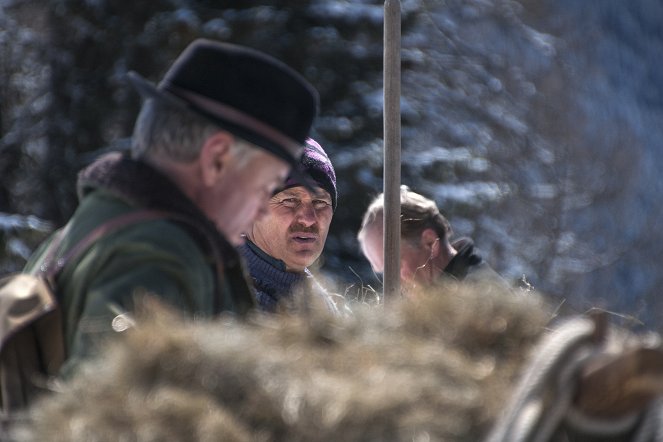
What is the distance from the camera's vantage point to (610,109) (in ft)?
46.3

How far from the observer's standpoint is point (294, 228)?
4.03 meters

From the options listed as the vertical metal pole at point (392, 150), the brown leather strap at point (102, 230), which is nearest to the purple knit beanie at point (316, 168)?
the vertical metal pole at point (392, 150)

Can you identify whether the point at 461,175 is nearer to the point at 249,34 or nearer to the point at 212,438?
the point at 249,34

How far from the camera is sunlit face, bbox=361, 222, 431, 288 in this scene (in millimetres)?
4023

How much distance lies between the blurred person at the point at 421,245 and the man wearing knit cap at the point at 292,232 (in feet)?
0.58

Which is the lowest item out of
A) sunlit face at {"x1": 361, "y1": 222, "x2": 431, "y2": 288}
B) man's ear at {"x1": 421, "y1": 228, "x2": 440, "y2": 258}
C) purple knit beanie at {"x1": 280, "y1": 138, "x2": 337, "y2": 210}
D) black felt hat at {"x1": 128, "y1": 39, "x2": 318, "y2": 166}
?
sunlit face at {"x1": 361, "y1": 222, "x2": 431, "y2": 288}

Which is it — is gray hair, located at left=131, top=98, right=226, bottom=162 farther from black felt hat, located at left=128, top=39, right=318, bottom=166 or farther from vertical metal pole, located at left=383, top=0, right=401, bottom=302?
vertical metal pole, located at left=383, top=0, right=401, bottom=302

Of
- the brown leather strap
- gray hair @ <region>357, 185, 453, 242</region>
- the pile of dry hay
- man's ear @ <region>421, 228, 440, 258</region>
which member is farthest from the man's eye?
the pile of dry hay

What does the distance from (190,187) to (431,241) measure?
6.93ft

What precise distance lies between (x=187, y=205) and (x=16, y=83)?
30.7 feet

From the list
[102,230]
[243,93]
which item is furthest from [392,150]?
[102,230]

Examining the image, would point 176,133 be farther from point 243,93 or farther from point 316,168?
point 316,168

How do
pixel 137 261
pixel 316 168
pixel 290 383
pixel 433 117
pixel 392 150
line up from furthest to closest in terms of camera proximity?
pixel 433 117 → pixel 316 168 → pixel 392 150 → pixel 137 261 → pixel 290 383

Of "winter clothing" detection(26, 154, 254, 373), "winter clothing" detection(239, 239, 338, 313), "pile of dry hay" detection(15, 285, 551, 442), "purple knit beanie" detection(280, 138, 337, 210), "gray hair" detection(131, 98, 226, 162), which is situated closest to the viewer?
"pile of dry hay" detection(15, 285, 551, 442)
